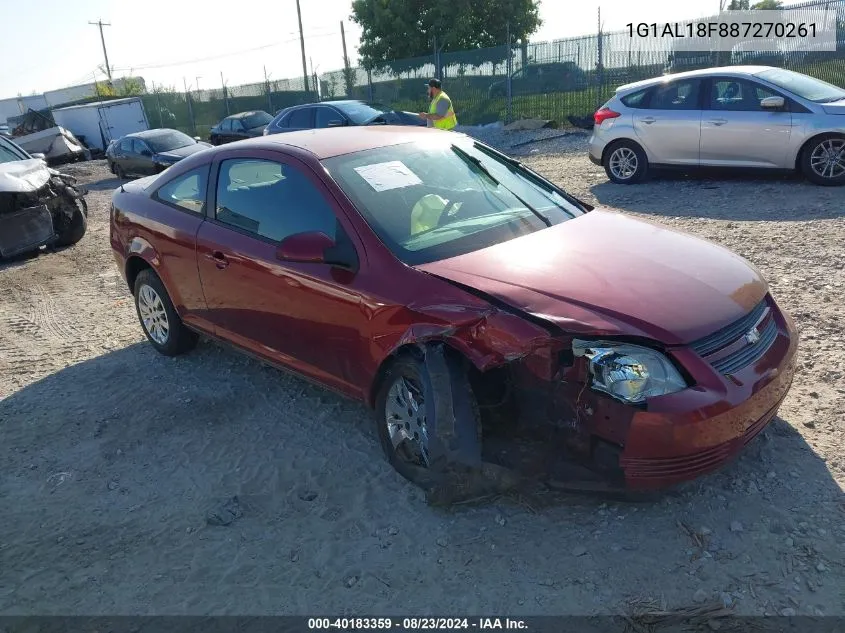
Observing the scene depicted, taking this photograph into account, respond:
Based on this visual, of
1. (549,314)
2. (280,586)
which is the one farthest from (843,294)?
(280,586)

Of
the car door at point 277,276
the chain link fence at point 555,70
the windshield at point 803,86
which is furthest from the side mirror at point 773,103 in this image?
the chain link fence at point 555,70

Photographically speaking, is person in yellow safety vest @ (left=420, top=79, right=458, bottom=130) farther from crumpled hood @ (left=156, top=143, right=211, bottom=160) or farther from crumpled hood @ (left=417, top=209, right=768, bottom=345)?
crumpled hood @ (left=417, top=209, right=768, bottom=345)

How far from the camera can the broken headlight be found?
110 inches

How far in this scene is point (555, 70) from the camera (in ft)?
67.5

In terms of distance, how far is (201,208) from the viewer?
459 centimetres

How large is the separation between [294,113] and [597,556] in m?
13.7

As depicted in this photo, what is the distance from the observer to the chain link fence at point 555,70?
16.9 meters

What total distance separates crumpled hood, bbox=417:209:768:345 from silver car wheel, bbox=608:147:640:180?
7093 millimetres

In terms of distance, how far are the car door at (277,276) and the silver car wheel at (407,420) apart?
299mm

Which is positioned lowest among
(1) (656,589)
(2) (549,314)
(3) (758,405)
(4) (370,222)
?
(1) (656,589)

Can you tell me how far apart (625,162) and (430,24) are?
27.4 m

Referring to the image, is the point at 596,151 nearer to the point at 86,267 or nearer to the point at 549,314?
the point at 86,267

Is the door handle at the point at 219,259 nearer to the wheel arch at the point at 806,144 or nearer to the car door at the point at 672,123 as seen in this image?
the car door at the point at 672,123

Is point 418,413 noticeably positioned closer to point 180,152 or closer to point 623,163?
point 623,163
